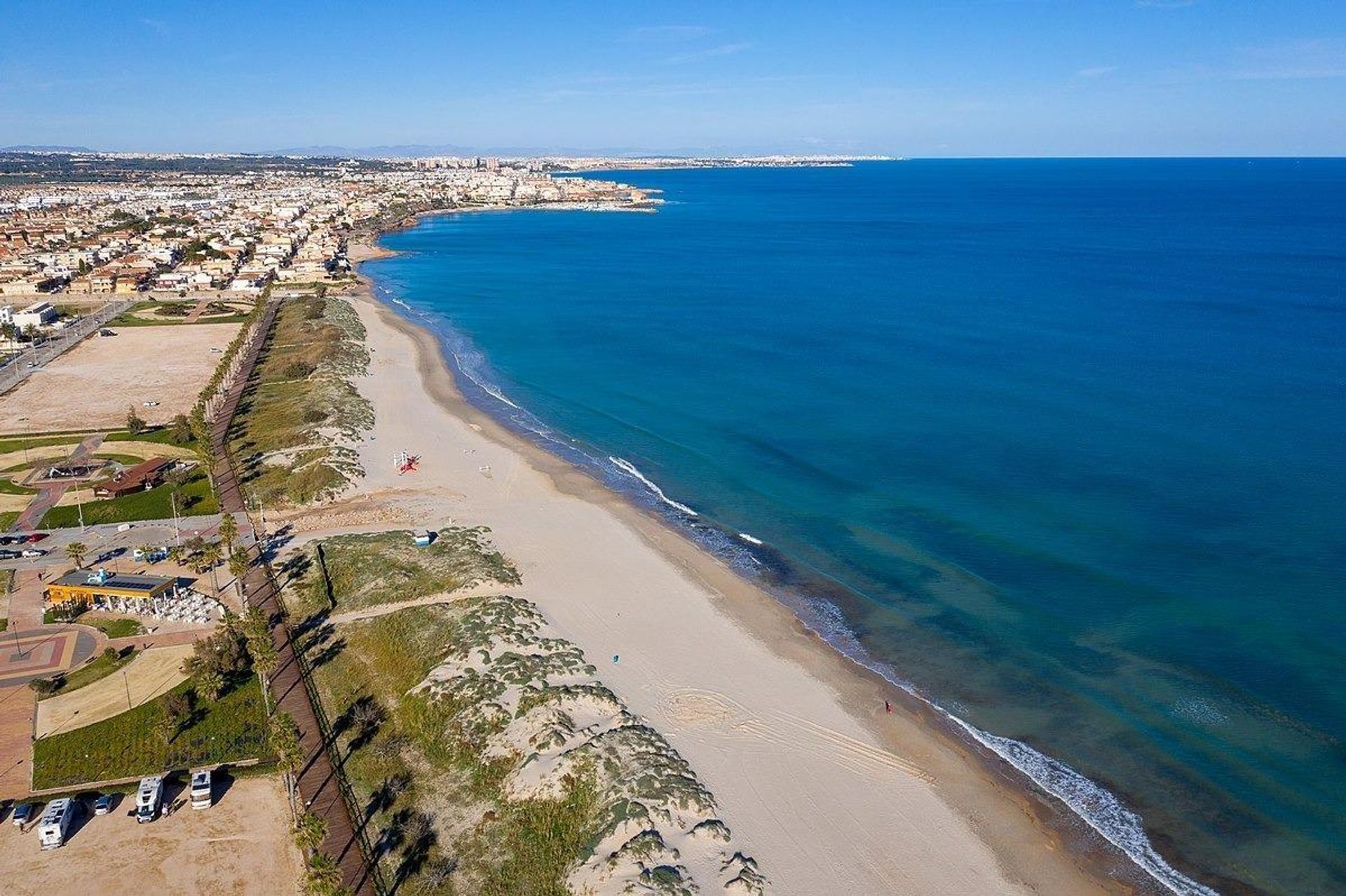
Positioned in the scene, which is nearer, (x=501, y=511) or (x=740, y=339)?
(x=501, y=511)

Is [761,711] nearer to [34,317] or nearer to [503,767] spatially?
[503,767]

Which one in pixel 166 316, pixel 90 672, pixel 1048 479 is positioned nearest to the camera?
pixel 90 672

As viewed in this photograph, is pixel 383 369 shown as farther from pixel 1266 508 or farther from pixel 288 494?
pixel 1266 508

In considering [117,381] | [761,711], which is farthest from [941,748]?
[117,381]

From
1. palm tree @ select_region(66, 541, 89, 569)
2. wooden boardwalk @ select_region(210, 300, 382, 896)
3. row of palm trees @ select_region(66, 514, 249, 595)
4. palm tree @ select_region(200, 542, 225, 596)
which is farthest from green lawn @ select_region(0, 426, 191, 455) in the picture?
palm tree @ select_region(200, 542, 225, 596)

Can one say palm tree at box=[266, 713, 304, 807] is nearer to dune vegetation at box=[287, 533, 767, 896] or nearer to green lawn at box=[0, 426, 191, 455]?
dune vegetation at box=[287, 533, 767, 896]

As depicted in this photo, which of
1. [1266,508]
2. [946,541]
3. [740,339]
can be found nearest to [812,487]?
[946,541]
